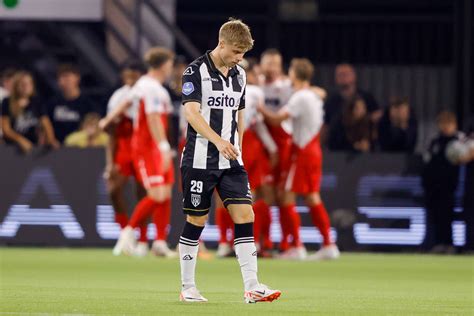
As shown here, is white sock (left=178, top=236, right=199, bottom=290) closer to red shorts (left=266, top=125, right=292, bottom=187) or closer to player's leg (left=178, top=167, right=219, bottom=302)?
player's leg (left=178, top=167, right=219, bottom=302)

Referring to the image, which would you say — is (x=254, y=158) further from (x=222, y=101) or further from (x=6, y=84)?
(x=222, y=101)

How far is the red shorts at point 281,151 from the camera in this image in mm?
17394

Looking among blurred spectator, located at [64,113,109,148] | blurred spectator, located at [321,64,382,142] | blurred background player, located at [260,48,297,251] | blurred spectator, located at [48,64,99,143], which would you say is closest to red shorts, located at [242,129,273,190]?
blurred background player, located at [260,48,297,251]

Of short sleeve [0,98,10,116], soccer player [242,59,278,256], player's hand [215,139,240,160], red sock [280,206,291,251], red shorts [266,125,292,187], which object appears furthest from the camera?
short sleeve [0,98,10,116]

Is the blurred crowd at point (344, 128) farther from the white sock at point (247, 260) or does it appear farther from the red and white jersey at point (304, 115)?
the white sock at point (247, 260)

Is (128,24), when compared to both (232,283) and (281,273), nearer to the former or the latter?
(281,273)

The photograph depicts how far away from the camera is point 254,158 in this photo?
1702 centimetres

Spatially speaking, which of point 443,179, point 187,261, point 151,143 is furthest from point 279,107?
point 187,261

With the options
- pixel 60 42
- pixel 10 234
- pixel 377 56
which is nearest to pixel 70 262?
pixel 10 234

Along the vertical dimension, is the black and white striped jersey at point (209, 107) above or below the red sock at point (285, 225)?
above

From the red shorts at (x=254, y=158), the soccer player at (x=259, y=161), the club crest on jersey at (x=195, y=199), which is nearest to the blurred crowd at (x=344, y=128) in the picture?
the soccer player at (x=259, y=161)

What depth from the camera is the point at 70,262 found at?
1562cm

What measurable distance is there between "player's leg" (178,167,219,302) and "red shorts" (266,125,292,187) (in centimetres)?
706

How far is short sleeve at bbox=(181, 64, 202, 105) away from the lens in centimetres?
1021
